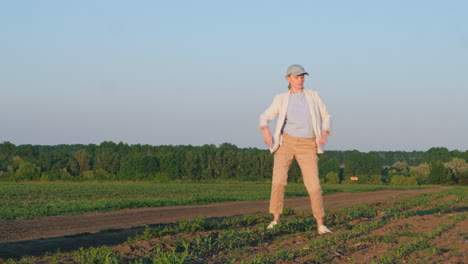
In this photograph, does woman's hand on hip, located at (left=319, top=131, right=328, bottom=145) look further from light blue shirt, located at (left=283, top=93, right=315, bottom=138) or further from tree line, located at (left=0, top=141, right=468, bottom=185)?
tree line, located at (left=0, top=141, right=468, bottom=185)

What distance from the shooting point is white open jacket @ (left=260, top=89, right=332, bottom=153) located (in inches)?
340

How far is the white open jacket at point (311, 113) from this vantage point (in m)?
8.65

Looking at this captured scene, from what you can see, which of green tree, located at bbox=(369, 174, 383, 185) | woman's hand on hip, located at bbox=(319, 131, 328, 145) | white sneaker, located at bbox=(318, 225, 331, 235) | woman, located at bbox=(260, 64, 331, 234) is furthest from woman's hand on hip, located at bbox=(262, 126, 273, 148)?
green tree, located at bbox=(369, 174, 383, 185)

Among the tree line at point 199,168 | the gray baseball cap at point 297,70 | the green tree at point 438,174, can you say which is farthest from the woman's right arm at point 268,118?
the green tree at point 438,174

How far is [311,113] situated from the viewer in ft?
28.4

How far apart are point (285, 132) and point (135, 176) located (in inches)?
2744

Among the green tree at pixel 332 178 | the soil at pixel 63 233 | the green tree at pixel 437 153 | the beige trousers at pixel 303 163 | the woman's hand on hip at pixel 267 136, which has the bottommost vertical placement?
the soil at pixel 63 233

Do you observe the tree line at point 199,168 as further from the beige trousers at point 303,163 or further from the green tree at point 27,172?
the beige trousers at point 303,163

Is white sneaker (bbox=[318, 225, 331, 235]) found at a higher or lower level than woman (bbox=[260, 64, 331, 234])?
lower

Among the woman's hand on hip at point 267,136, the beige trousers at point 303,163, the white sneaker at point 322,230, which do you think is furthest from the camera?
the beige trousers at point 303,163

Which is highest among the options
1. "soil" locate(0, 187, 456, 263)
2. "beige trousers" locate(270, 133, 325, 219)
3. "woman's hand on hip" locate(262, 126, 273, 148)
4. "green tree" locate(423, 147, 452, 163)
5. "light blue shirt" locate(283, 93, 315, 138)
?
"green tree" locate(423, 147, 452, 163)

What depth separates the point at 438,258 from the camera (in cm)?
656

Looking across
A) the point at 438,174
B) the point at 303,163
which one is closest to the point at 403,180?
the point at 438,174

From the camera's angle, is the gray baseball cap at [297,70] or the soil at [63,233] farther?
the soil at [63,233]
